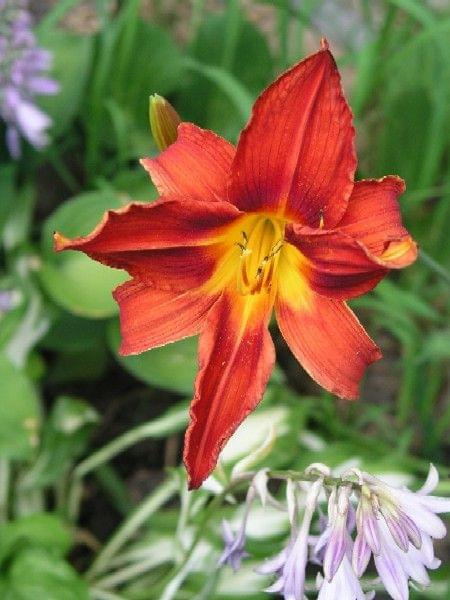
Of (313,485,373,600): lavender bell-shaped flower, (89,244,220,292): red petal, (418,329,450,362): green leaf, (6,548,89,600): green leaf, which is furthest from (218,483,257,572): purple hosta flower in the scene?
(418,329,450,362): green leaf

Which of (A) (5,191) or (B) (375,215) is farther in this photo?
(A) (5,191)

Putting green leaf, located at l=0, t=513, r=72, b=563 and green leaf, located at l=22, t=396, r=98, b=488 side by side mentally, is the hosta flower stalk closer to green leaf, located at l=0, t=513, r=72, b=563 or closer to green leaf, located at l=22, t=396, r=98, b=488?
green leaf, located at l=0, t=513, r=72, b=563

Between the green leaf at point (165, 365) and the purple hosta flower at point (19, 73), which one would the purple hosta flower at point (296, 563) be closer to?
the green leaf at point (165, 365)

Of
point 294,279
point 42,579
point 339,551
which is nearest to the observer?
point 339,551

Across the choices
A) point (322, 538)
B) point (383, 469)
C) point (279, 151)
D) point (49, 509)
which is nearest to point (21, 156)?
point (49, 509)

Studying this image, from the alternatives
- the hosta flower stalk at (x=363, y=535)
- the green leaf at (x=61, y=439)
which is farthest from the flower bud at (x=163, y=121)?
the green leaf at (x=61, y=439)

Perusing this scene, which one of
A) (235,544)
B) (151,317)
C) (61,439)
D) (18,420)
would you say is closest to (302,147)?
(151,317)

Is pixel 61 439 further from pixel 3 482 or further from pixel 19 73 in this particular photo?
pixel 19 73
